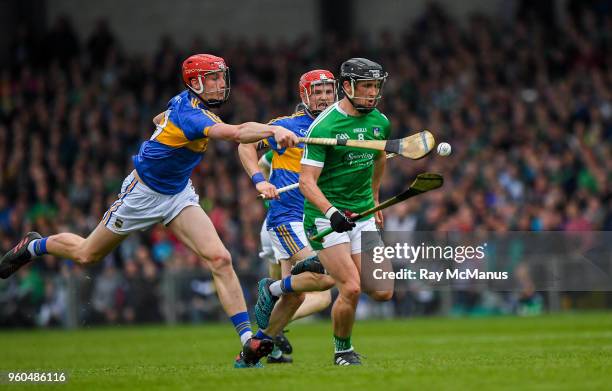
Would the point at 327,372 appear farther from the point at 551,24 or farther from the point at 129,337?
the point at 551,24

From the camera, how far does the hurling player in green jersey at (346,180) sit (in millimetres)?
9766

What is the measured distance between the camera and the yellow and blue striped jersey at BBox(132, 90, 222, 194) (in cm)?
998

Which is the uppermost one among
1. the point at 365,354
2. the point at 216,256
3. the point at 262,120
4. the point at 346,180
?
the point at 262,120

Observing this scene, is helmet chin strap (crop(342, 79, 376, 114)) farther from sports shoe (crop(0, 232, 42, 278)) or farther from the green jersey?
sports shoe (crop(0, 232, 42, 278))

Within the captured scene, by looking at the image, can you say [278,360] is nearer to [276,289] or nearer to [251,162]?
[276,289]

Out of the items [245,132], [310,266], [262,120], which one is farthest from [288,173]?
[262,120]

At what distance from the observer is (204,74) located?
10.4 metres

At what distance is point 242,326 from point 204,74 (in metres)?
2.26

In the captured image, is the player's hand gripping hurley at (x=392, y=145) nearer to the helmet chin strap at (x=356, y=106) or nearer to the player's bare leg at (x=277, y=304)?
the helmet chin strap at (x=356, y=106)

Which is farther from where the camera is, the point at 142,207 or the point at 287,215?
the point at 287,215

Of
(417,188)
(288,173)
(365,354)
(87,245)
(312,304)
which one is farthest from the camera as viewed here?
(365,354)

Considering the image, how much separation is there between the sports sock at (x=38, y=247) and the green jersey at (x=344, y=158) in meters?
2.83

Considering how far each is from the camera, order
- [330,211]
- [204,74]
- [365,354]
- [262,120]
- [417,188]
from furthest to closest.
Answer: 1. [262,120]
2. [365,354]
3. [204,74]
4. [417,188]
5. [330,211]

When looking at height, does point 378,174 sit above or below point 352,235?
above
